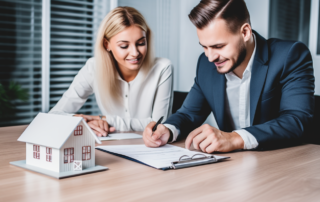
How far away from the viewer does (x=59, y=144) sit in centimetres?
83

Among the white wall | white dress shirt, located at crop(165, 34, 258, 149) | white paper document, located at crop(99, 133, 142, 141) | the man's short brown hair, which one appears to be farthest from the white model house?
the white wall

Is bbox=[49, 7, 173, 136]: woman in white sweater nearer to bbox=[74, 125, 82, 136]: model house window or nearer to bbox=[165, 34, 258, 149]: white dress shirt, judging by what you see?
bbox=[165, 34, 258, 149]: white dress shirt

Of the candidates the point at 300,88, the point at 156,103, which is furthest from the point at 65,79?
the point at 300,88

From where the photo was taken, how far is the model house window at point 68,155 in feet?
2.81

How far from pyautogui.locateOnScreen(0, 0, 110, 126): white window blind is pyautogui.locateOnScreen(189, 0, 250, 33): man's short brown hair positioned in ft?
7.57

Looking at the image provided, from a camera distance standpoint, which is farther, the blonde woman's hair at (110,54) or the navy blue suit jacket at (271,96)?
the blonde woman's hair at (110,54)

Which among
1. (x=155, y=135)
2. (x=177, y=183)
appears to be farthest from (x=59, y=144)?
(x=155, y=135)

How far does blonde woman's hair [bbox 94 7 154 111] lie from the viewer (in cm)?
200

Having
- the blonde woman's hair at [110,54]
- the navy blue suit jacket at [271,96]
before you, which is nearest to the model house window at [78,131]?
the navy blue suit jacket at [271,96]

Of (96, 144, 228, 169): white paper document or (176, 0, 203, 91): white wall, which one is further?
(176, 0, 203, 91): white wall

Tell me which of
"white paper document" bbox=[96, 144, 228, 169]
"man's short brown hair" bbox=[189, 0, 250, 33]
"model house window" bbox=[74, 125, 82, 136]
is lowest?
"white paper document" bbox=[96, 144, 228, 169]

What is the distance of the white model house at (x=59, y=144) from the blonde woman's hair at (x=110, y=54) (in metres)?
1.16

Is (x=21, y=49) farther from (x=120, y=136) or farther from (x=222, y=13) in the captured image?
(x=222, y=13)

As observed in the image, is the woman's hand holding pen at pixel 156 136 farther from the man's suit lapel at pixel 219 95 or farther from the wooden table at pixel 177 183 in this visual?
the man's suit lapel at pixel 219 95
